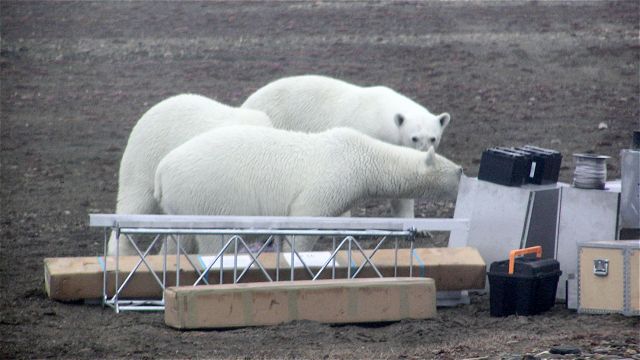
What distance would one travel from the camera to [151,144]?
39.0 feet

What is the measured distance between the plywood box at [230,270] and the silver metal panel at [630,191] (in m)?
1.22

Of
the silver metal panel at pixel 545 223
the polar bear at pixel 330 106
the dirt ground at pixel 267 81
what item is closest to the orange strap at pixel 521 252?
the silver metal panel at pixel 545 223

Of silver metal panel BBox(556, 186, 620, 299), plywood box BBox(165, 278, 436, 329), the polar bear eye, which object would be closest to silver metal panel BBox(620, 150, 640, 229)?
silver metal panel BBox(556, 186, 620, 299)

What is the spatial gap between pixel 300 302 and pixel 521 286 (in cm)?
169

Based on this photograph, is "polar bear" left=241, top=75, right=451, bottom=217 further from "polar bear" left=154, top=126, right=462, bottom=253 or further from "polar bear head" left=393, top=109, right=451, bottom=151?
"polar bear" left=154, top=126, right=462, bottom=253

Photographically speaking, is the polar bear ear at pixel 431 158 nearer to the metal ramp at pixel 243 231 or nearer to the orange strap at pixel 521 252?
the metal ramp at pixel 243 231

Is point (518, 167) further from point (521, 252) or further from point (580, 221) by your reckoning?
point (521, 252)

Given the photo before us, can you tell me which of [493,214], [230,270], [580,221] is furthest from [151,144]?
[580,221]

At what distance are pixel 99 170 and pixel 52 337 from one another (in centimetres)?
738

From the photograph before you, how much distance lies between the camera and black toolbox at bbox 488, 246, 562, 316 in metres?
9.44

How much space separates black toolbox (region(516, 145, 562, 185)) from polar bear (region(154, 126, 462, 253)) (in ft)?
2.55

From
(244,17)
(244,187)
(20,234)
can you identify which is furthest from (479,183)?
(244,17)

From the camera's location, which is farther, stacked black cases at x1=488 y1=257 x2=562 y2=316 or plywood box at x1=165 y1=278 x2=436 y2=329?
stacked black cases at x1=488 y1=257 x2=562 y2=316

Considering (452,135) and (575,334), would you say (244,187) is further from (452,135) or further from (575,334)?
(452,135)
